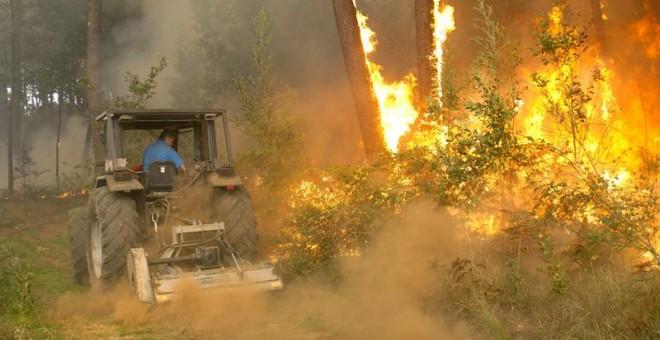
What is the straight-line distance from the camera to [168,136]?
9508 millimetres

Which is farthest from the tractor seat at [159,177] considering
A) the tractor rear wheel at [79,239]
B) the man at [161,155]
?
the tractor rear wheel at [79,239]

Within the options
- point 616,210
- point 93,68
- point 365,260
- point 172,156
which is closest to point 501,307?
point 616,210

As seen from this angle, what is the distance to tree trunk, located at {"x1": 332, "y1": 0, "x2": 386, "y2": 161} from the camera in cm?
1204

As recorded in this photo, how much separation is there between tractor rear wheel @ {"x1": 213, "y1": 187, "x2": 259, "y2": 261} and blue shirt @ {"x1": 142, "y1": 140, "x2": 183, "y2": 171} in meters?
0.85

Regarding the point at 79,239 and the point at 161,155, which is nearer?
the point at 161,155

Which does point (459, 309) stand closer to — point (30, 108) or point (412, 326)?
point (412, 326)

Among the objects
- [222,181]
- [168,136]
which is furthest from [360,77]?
[222,181]

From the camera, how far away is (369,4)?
19656 mm

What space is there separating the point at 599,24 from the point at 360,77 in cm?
572

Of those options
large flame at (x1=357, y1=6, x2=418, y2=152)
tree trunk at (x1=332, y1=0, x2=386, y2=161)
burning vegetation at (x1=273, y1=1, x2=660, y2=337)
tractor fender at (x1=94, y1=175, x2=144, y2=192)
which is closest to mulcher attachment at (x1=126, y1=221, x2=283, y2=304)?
tractor fender at (x1=94, y1=175, x2=144, y2=192)

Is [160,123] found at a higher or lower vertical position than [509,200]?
higher

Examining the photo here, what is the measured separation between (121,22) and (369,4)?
12831 millimetres

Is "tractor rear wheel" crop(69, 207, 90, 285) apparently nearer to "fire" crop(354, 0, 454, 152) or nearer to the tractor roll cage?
the tractor roll cage

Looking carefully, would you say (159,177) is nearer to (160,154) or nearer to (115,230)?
(160,154)
